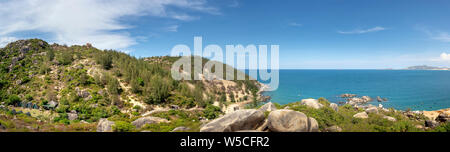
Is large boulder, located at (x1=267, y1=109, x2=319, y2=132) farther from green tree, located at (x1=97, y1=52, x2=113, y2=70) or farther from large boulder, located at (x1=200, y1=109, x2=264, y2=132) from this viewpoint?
green tree, located at (x1=97, y1=52, x2=113, y2=70)

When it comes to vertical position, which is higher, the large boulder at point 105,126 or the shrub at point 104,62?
the shrub at point 104,62

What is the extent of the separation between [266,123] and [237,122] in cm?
291

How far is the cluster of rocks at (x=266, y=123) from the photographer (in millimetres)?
13562

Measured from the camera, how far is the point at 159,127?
2000 centimetres

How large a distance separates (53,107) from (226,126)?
178 feet

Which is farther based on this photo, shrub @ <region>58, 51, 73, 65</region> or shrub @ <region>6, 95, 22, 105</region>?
shrub @ <region>58, 51, 73, 65</region>

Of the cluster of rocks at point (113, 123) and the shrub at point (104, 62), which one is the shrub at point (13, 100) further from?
the cluster of rocks at point (113, 123)

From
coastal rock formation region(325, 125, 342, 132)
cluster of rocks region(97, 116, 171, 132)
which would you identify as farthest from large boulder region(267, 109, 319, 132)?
cluster of rocks region(97, 116, 171, 132)

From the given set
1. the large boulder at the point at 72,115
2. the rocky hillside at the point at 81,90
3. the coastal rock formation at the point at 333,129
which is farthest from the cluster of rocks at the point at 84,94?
the coastal rock formation at the point at 333,129

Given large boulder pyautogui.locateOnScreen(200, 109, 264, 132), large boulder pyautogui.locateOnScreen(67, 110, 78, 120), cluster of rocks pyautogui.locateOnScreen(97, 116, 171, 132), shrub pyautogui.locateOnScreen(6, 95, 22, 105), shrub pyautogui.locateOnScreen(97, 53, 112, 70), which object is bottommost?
large boulder pyautogui.locateOnScreen(67, 110, 78, 120)

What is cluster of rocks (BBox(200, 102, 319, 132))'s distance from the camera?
1356 cm

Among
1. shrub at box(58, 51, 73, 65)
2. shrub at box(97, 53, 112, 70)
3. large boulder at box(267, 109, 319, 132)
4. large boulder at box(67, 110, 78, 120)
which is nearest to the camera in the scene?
large boulder at box(267, 109, 319, 132)
